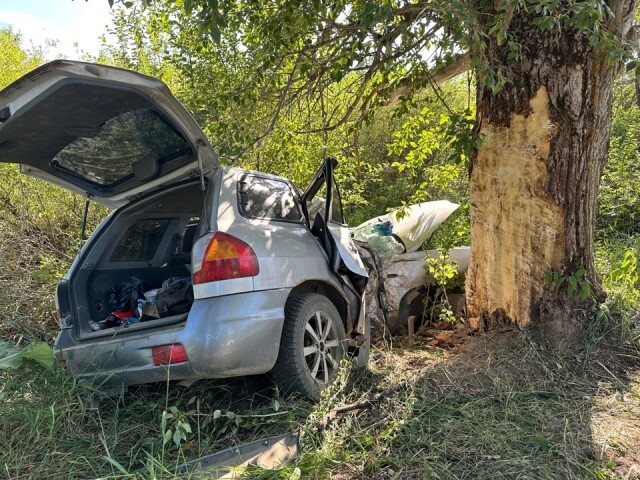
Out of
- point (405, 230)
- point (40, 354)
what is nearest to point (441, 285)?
point (405, 230)

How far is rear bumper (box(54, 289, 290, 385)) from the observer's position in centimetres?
282

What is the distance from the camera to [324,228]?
394cm

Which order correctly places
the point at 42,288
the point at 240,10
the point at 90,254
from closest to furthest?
1. the point at 90,254
2. the point at 240,10
3. the point at 42,288

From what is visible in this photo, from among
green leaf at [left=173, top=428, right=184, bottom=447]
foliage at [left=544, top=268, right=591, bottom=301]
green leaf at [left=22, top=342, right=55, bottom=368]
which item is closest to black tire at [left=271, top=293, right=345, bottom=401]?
green leaf at [left=173, top=428, right=184, bottom=447]

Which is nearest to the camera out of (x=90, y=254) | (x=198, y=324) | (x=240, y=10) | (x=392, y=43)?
(x=198, y=324)

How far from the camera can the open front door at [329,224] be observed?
388 cm

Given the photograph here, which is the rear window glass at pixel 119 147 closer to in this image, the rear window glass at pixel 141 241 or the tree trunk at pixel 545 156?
the rear window glass at pixel 141 241

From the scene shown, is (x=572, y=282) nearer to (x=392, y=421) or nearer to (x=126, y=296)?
(x=392, y=421)

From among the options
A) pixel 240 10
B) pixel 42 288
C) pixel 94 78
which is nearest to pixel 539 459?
pixel 94 78

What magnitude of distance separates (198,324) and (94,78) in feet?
4.74

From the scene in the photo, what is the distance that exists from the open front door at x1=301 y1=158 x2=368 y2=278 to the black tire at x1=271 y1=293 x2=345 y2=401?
0.40 meters

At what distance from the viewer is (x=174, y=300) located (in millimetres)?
3455

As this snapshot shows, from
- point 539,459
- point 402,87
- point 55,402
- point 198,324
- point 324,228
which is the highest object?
point 402,87

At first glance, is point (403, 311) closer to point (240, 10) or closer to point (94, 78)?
point (240, 10)
